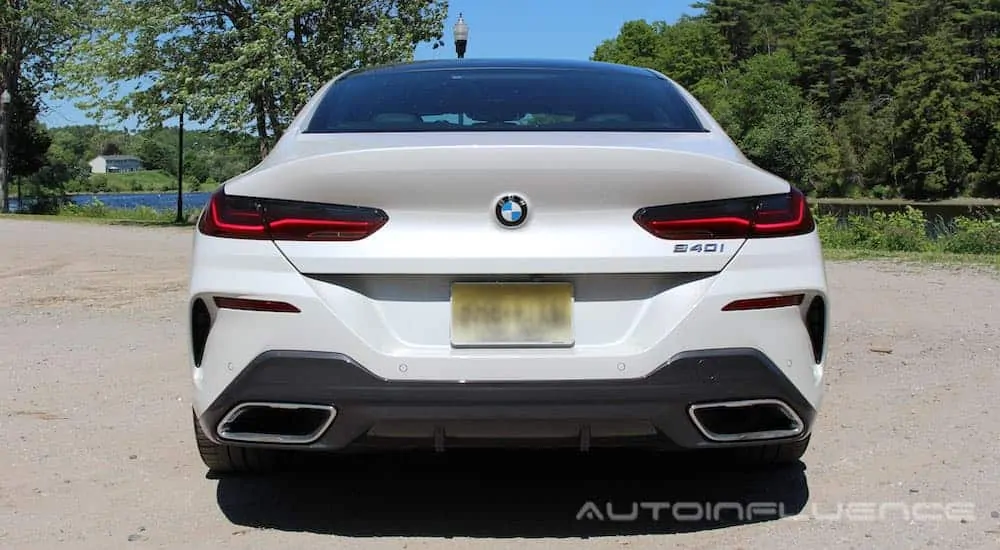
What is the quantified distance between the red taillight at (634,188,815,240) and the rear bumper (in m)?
0.35

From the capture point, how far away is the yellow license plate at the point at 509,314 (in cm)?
298

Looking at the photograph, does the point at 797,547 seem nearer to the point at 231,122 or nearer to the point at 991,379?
the point at 991,379

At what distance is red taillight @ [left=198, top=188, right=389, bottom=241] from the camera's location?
300cm

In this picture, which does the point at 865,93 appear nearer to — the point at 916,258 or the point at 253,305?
the point at 916,258

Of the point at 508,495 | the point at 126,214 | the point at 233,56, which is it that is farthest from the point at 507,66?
the point at 126,214

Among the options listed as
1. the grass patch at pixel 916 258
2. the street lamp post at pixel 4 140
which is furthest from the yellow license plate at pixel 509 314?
the street lamp post at pixel 4 140

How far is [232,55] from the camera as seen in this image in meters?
24.7

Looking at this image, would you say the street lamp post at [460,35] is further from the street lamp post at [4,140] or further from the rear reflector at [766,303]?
the street lamp post at [4,140]

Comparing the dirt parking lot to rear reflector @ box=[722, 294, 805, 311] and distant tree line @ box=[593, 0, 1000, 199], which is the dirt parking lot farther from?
distant tree line @ box=[593, 0, 1000, 199]

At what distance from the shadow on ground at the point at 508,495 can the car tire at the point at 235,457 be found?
0.38ft

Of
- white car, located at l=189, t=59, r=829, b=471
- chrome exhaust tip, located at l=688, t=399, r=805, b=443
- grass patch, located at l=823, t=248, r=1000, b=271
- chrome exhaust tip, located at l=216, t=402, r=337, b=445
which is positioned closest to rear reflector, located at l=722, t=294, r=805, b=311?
white car, located at l=189, t=59, r=829, b=471

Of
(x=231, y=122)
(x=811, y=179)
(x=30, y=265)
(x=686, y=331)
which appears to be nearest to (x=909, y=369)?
(x=686, y=331)

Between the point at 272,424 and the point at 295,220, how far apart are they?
638 millimetres

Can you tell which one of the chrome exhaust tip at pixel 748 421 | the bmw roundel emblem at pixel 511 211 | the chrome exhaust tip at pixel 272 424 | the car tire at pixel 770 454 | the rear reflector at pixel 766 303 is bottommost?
the car tire at pixel 770 454
